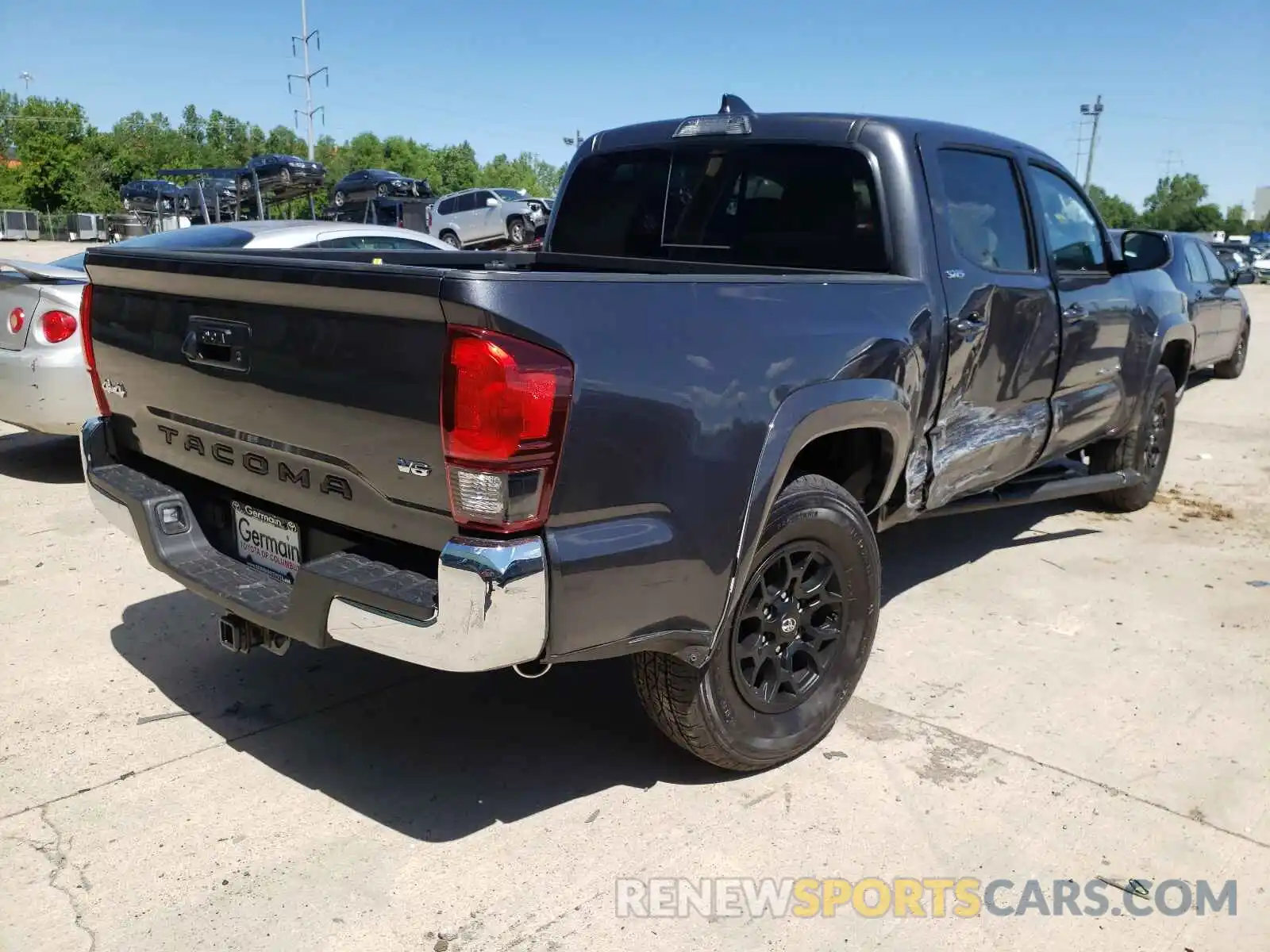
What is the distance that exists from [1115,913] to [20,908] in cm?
281

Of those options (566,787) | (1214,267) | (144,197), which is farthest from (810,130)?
(144,197)

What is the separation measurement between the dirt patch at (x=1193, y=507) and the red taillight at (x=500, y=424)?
214 inches

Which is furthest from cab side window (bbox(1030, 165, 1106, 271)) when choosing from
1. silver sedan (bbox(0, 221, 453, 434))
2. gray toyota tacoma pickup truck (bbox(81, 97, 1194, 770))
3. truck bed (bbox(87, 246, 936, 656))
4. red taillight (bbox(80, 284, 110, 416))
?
red taillight (bbox(80, 284, 110, 416))

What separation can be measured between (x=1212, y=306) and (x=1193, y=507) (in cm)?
580

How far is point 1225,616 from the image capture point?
15.9ft

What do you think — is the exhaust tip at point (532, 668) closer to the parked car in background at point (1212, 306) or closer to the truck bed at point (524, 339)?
the truck bed at point (524, 339)

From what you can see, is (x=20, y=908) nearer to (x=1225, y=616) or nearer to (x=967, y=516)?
(x=1225, y=616)

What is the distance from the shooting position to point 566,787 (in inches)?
129

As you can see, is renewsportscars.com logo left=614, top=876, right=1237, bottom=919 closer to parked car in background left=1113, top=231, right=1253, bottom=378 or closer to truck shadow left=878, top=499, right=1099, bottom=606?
truck shadow left=878, top=499, right=1099, bottom=606

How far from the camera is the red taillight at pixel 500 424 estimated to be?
237cm

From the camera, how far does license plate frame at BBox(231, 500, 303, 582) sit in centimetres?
300

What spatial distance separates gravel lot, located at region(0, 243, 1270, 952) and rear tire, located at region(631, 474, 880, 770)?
6.9 inches

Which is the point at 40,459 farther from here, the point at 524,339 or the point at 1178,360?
the point at 1178,360

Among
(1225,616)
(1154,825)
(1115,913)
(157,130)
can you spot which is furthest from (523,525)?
(157,130)
